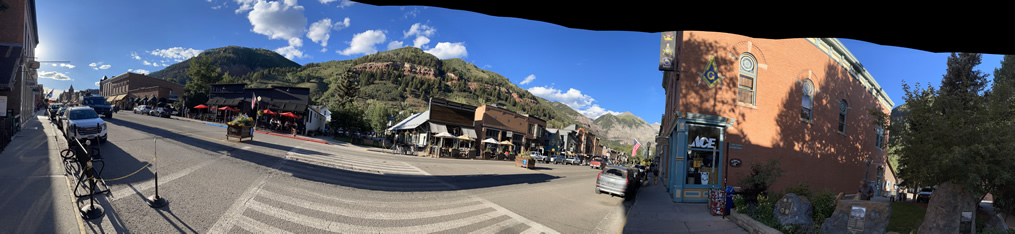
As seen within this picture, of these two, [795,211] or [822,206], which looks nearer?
[795,211]

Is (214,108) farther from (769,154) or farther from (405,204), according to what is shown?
(769,154)

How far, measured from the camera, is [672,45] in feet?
53.2

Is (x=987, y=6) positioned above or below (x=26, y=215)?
above

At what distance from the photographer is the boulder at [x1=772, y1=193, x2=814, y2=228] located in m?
8.23

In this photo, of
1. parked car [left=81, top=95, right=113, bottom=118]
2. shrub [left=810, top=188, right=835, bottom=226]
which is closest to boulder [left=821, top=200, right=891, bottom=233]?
shrub [left=810, top=188, right=835, bottom=226]

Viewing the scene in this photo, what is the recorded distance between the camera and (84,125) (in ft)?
46.0

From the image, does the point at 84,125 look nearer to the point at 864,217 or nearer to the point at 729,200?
the point at 729,200

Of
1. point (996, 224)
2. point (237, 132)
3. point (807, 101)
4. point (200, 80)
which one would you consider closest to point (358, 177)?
point (237, 132)

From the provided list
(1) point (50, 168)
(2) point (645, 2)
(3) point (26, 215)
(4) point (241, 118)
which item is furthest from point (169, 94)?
(2) point (645, 2)

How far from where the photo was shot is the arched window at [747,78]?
15.7 meters

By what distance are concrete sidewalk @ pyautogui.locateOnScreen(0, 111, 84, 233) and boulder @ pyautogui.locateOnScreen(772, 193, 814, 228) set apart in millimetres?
13116

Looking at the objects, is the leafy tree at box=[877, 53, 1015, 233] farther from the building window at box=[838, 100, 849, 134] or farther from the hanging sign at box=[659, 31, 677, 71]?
the hanging sign at box=[659, 31, 677, 71]

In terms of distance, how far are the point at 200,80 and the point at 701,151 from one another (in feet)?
236

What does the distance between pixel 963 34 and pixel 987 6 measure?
1.03ft
